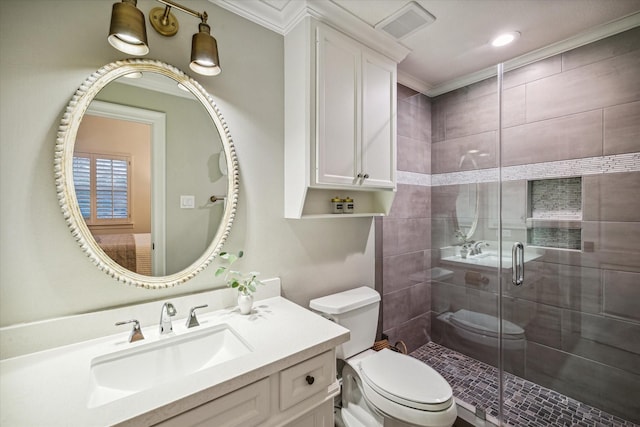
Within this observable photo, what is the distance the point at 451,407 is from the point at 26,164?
6.73 feet

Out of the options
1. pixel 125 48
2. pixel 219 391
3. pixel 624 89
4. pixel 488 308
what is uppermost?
pixel 624 89

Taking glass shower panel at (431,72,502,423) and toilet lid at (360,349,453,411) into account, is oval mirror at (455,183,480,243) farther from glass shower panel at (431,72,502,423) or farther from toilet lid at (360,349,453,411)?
toilet lid at (360,349,453,411)

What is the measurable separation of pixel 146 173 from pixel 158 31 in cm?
64

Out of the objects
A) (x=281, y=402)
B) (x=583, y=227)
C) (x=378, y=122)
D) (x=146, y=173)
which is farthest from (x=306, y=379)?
(x=583, y=227)

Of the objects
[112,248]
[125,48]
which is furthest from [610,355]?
[125,48]

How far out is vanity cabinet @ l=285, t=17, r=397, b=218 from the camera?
1.50 meters

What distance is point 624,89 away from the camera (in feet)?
5.70

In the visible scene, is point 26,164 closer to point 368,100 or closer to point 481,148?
point 368,100

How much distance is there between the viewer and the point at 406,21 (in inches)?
64.6

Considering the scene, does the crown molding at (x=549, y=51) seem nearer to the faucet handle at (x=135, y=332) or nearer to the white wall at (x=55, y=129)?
the white wall at (x=55, y=129)

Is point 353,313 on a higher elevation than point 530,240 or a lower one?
lower

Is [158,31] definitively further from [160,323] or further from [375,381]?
[375,381]

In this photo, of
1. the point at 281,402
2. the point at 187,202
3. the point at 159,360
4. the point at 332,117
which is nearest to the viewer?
the point at 281,402

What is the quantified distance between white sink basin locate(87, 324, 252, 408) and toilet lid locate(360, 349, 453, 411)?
2.58 ft
